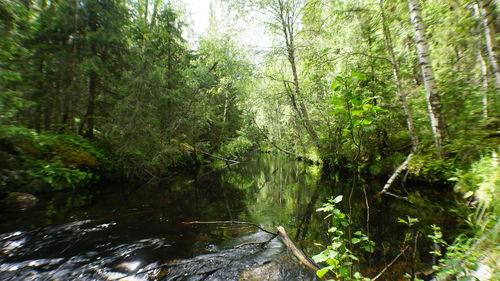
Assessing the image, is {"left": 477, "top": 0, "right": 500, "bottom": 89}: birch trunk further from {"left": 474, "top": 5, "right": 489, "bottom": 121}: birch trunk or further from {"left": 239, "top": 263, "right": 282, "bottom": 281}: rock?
{"left": 239, "top": 263, "right": 282, "bottom": 281}: rock

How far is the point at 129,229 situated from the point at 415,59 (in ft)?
33.2

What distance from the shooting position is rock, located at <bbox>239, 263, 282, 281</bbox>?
282cm

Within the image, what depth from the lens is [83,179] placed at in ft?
26.6

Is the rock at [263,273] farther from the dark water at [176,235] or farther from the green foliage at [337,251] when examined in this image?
the green foliage at [337,251]

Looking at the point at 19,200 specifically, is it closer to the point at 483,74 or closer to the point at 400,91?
the point at 400,91

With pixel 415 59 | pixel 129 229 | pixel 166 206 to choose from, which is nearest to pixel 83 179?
pixel 166 206

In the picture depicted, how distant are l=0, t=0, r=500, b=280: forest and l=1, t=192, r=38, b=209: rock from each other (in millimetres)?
42

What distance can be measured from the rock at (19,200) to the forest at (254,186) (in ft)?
0.14

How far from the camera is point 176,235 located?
14.3ft

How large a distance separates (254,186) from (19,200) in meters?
8.01

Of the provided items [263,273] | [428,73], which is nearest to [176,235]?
[263,273]

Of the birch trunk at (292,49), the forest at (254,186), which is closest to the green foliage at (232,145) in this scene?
the forest at (254,186)

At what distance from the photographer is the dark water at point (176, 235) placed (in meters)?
3.03

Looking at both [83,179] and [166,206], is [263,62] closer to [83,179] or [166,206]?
[166,206]
